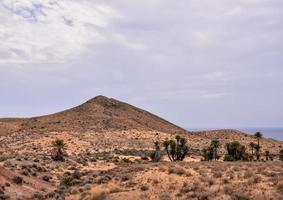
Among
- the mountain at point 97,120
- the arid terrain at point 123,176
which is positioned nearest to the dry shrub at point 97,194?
the arid terrain at point 123,176

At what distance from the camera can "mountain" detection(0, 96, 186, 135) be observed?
10113 cm

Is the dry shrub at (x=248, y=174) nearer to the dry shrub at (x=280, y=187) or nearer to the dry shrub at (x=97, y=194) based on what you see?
the dry shrub at (x=280, y=187)

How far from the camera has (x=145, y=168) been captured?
3481 centimetres

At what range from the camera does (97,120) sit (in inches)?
4205

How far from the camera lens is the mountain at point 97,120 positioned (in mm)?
101131

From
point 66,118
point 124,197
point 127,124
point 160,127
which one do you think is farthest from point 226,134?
point 124,197

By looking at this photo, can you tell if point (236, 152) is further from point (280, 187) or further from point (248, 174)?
point (280, 187)

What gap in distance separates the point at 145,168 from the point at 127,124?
7328 centimetres

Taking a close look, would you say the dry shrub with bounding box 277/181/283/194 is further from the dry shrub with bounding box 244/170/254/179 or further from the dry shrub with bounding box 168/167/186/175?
the dry shrub with bounding box 168/167/186/175

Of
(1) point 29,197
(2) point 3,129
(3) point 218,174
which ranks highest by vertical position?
(2) point 3,129

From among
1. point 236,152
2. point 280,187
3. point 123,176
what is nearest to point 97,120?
point 236,152

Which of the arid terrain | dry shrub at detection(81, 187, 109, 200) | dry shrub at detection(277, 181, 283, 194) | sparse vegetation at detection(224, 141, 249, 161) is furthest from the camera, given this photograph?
sparse vegetation at detection(224, 141, 249, 161)

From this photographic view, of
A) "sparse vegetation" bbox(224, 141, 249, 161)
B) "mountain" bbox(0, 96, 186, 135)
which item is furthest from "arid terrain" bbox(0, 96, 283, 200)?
"mountain" bbox(0, 96, 186, 135)

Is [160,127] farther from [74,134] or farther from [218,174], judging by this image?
[218,174]
